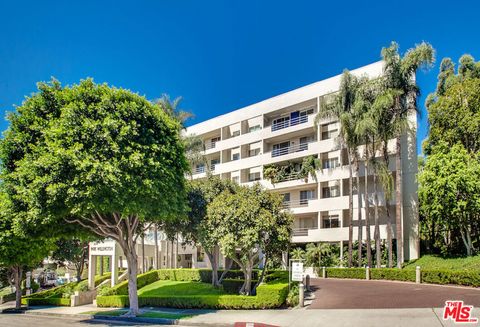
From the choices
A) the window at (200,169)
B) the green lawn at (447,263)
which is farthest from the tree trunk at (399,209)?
the window at (200,169)

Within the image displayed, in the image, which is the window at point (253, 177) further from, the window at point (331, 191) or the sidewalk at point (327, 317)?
the sidewalk at point (327, 317)

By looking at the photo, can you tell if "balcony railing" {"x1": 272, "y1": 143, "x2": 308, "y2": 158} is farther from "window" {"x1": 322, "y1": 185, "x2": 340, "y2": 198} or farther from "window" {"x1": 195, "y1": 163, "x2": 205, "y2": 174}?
"window" {"x1": 195, "y1": 163, "x2": 205, "y2": 174}

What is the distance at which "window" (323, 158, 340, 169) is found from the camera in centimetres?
4878

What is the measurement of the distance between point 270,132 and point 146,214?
105ft

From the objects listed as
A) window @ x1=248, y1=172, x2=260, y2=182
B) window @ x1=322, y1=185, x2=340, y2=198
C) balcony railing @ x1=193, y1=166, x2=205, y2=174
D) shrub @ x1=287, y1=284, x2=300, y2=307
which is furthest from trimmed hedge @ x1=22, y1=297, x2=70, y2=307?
balcony railing @ x1=193, y1=166, x2=205, y2=174

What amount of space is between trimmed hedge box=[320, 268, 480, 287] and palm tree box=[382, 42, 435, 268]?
4181 millimetres

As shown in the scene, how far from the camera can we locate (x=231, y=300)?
25.0 meters

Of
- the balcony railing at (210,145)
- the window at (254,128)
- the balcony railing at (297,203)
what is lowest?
the balcony railing at (297,203)

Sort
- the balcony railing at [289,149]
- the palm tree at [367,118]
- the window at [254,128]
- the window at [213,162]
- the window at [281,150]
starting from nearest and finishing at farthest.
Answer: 1. the palm tree at [367,118]
2. the balcony railing at [289,149]
3. the window at [281,150]
4. the window at [254,128]
5. the window at [213,162]

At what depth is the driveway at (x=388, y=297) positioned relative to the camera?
865 inches

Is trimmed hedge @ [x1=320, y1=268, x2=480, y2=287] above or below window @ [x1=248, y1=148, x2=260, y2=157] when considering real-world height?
below

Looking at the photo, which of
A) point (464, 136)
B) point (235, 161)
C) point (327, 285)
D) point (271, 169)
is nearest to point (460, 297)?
point (327, 285)

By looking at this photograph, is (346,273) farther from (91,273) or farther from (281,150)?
(91,273)

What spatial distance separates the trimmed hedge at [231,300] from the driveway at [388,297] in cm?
Result: 193
